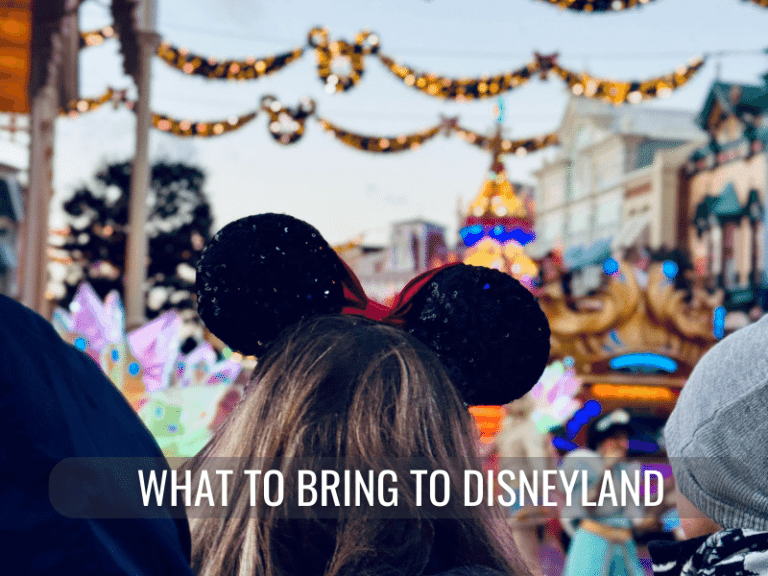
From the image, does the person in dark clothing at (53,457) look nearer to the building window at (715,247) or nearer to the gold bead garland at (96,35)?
the gold bead garland at (96,35)

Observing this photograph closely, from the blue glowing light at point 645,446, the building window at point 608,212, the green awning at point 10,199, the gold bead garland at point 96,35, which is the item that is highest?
the gold bead garland at point 96,35

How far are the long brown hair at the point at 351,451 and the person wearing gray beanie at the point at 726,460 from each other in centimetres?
44

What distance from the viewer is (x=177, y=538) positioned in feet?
2.08

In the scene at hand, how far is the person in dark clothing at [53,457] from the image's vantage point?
0.52 m

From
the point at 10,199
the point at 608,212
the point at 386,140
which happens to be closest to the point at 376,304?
the point at 10,199

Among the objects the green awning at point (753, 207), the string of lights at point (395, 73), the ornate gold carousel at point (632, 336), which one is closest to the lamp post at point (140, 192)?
the string of lights at point (395, 73)

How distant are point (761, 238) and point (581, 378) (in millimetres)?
11353

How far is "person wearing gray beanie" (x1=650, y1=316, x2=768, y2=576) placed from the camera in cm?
114

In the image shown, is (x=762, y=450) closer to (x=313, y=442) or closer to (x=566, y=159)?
(x=313, y=442)

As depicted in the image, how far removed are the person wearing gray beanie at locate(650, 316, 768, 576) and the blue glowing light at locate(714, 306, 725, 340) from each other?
9.45 metres

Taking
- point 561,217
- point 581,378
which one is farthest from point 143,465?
point 561,217

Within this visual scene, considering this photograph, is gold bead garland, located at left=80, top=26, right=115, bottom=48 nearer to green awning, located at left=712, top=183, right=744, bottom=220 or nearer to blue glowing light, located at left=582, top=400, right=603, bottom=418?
blue glowing light, located at left=582, top=400, right=603, bottom=418

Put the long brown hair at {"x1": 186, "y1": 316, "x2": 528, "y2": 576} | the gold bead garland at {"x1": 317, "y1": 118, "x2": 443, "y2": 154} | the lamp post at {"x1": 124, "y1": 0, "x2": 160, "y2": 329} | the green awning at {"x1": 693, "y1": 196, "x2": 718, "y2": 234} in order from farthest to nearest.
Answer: the green awning at {"x1": 693, "y1": 196, "x2": 718, "y2": 234} → the gold bead garland at {"x1": 317, "y1": 118, "x2": 443, "y2": 154} → the lamp post at {"x1": 124, "y1": 0, "x2": 160, "y2": 329} → the long brown hair at {"x1": 186, "y1": 316, "x2": 528, "y2": 576}

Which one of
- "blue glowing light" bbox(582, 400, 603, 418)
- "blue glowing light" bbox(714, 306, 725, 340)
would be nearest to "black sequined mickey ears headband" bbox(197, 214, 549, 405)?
"blue glowing light" bbox(582, 400, 603, 418)
